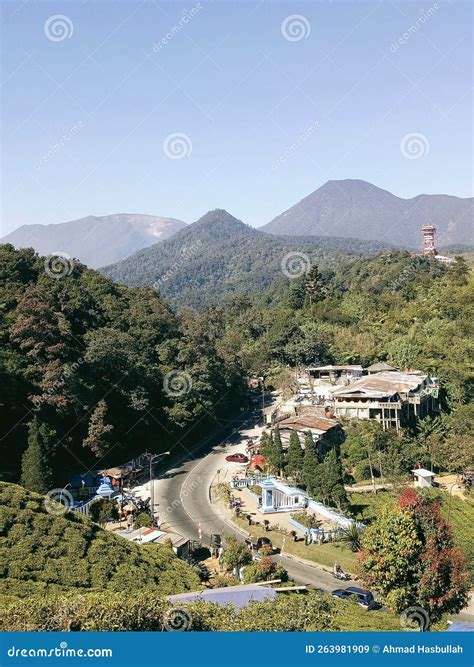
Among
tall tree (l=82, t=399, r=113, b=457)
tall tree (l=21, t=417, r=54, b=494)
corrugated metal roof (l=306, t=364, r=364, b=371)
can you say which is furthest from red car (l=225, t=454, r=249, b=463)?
corrugated metal roof (l=306, t=364, r=364, b=371)

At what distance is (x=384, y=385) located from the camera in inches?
1150

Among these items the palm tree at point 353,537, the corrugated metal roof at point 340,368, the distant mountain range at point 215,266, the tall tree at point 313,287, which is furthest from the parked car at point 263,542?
the distant mountain range at point 215,266

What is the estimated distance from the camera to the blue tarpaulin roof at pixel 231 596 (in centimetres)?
1021

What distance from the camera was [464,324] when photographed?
119 ft

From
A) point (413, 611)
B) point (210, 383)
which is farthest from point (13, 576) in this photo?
point (210, 383)

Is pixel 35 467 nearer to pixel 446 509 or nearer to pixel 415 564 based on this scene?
pixel 415 564

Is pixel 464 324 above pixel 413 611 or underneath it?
above

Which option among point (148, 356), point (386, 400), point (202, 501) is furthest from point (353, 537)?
point (148, 356)

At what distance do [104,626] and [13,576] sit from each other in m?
4.30

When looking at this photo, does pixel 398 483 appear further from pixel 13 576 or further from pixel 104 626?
pixel 104 626

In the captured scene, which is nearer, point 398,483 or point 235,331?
point 398,483

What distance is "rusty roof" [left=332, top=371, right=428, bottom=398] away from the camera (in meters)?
28.2

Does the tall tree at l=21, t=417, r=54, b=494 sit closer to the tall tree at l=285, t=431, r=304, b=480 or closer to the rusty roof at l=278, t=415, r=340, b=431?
the tall tree at l=285, t=431, r=304, b=480

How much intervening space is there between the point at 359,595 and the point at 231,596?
14.6 feet
